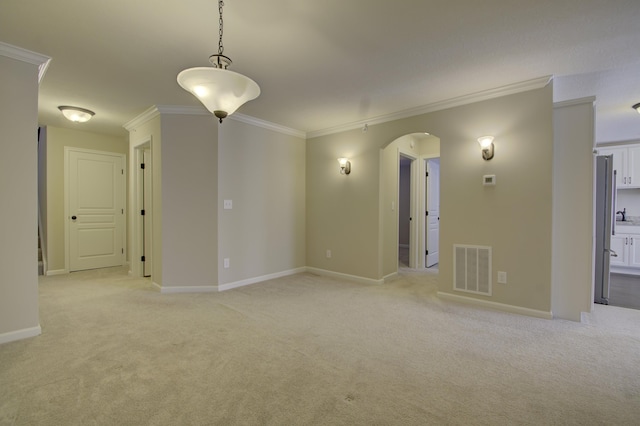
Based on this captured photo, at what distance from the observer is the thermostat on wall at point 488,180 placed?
132 inches

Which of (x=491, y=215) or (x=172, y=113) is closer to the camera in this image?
(x=491, y=215)

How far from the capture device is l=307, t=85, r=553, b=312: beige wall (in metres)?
3.09

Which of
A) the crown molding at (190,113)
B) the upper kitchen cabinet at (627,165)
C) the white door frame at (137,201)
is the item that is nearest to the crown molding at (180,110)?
the crown molding at (190,113)

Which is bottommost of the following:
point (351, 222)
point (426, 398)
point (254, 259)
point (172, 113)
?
point (426, 398)

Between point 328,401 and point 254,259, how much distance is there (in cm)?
301

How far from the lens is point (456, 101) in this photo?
3.59 metres

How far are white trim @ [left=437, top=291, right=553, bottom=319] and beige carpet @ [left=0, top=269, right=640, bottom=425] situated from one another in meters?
0.11

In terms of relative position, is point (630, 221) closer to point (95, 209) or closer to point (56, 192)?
point (95, 209)

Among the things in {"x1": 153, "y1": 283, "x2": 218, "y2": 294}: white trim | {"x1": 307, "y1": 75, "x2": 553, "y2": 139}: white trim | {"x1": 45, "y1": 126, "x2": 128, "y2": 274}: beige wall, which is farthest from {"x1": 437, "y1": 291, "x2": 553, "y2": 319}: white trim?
{"x1": 45, "y1": 126, "x2": 128, "y2": 274}: beige wall

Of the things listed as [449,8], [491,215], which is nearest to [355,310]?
[491,215]

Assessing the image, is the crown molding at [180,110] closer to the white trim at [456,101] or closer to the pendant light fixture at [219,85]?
the white trim at [456,101]

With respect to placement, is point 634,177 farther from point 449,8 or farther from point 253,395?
point 253,395

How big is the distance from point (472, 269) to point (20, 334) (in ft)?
14.9

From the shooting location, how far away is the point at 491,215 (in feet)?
11.1
